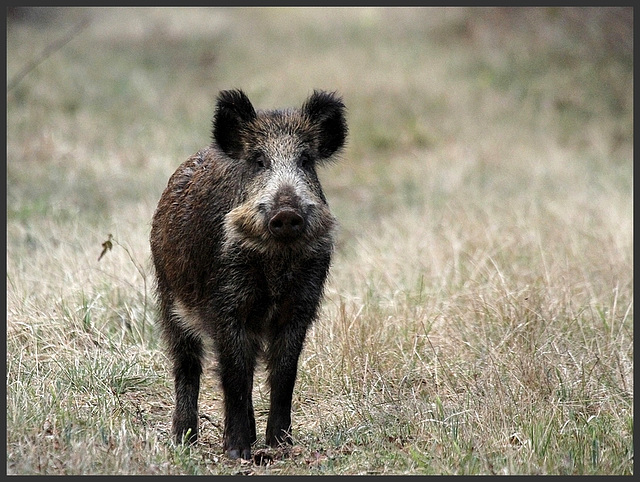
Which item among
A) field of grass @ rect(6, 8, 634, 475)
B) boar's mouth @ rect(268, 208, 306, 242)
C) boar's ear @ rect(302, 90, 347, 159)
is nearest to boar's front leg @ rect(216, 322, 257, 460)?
field of grass @ rect(6, 8, 634, 475)

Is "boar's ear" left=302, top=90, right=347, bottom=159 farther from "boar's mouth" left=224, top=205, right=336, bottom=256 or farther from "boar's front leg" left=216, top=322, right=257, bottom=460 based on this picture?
"boar's front leg" left=216, top=322, right=257, bottom=460

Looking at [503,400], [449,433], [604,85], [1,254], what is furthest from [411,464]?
[604,85]

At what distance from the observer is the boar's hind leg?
5.50m

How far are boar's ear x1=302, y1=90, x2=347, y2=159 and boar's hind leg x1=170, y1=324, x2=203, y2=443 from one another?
1.35m

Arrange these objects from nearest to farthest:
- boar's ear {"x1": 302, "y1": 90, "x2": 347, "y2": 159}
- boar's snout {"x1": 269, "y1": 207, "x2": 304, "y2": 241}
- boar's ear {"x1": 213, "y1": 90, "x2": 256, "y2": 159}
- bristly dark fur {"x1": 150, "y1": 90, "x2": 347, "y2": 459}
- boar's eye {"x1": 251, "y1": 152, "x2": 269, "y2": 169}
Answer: boar's snout {"x1": 269, "y1": 207, "x2": 304, "y2": 241} → bristly dark fur {"x1": 150, "y1": 90, "x2": 347, "y2": 459} → boar's eye {"x1": 251, "y1": 152, "x2": 269, "y2": 169} → boar's ear {"x1": 213, "y1": 90, "x2": 256, "y2": 159} → boar's ear {"x1": 302, "y1": 90, "x2": 347, "y2": 159}

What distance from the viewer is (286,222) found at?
15.5 feet

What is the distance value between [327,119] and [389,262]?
10.1 ft

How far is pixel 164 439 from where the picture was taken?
523cm

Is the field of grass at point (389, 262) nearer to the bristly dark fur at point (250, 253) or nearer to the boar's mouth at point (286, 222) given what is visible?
the bristly dark fur at point (250, 253)

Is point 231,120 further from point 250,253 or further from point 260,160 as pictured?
point 250,253

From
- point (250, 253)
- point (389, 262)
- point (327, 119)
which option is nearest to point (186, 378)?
point (250, 253)

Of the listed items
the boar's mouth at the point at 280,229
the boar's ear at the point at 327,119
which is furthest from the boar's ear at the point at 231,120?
the boar's mouth at the point at 280,229

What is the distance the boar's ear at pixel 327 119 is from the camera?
5445 millimetres

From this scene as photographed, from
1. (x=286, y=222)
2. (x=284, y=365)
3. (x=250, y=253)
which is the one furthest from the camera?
(x=284, y=365)
